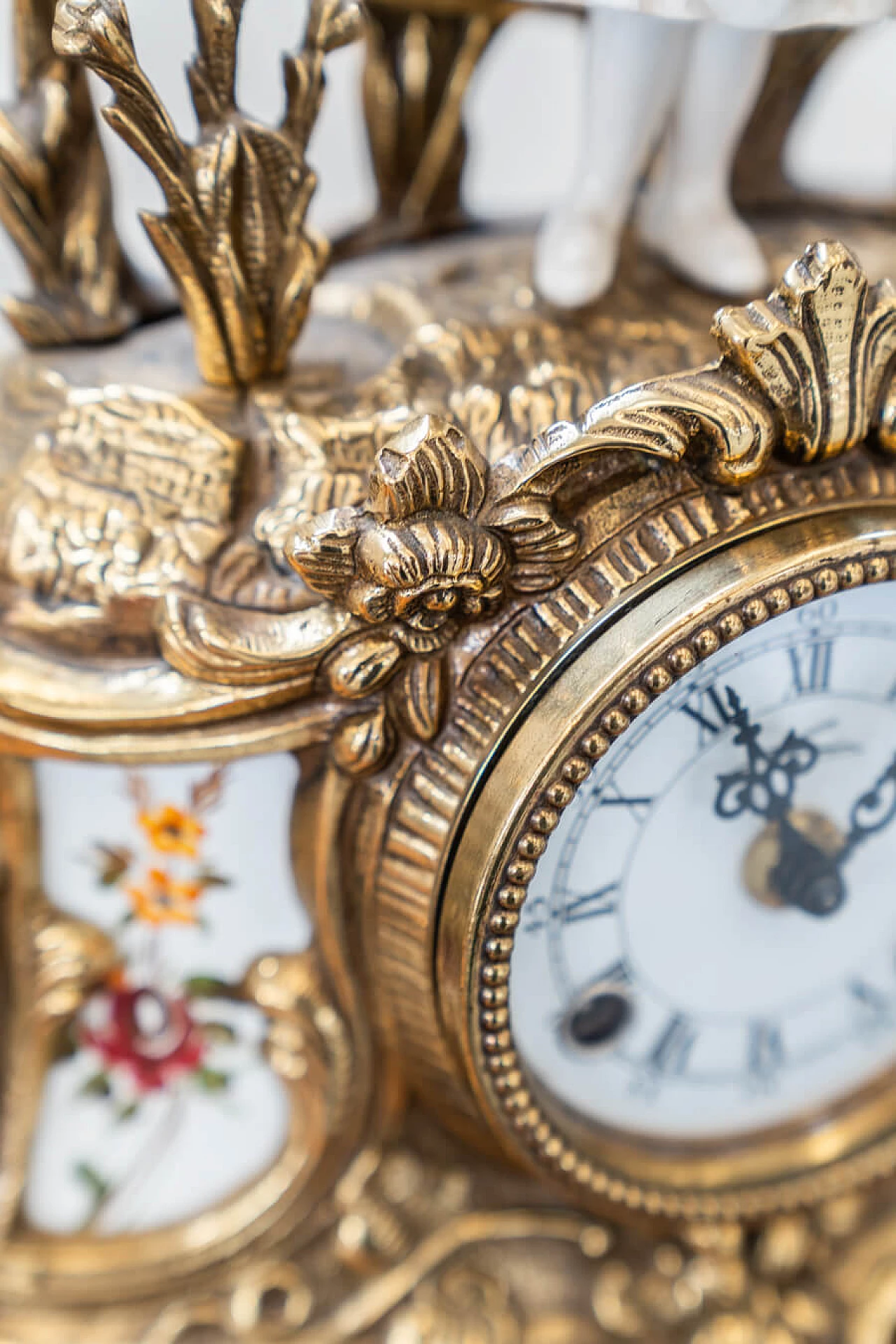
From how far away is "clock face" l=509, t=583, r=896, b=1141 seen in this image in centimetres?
42

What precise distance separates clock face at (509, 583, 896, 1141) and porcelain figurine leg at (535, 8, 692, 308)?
19cm

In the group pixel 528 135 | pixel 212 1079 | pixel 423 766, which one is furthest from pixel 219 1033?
pixel 528 135

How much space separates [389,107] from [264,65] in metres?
0.07

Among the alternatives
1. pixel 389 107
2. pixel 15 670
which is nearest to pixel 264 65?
pixel 389 107

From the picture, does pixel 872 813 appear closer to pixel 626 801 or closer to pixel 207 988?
pixel 626 801

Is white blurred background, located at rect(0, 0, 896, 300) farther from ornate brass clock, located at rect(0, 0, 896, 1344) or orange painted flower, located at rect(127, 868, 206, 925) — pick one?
orange painted flower, located at rect(127, 868, 206, 925)

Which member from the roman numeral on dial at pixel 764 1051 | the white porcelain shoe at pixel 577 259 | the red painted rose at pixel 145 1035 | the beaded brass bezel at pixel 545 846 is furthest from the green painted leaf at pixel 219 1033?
the white porcelain shoe at pixel 577 259

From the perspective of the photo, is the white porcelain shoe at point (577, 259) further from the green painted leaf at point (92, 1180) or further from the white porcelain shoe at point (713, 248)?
the green painted leaf at point (92, 1180)

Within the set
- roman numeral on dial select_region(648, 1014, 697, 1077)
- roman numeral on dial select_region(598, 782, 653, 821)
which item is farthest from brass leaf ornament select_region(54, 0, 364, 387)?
roman numeral on dial select_region(648, 1014, 697, 1077)

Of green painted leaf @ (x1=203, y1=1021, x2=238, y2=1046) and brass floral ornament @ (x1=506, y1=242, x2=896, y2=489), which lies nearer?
brass floral ornament @ (x1=506, y1=242, x2=896, y2=489)

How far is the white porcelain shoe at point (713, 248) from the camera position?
515 millimetres

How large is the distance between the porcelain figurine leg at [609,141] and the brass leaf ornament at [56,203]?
7.2 inches

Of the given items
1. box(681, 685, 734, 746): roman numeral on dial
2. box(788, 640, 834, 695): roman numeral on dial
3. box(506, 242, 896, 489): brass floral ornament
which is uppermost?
box(506, 242, 896, 489): brass floral ornament

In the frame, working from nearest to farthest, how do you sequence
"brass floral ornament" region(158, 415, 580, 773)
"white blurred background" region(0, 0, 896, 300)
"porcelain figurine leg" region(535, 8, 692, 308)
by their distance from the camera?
"brass floral ornament" region(158, 415, 580, 773), "porcelain figurine leg" region(535, 8, 692, 308), "white blurred background" region(0, 0, 896, 300)
